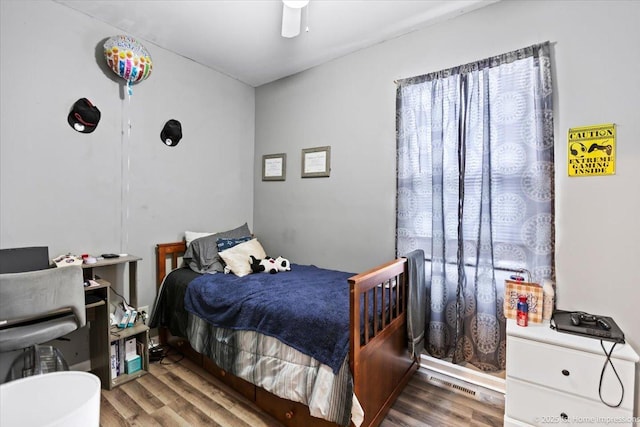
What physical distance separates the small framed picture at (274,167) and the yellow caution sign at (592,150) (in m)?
2.39

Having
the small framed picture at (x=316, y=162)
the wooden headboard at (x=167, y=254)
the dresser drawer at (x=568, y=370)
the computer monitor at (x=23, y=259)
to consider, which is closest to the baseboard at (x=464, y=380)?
the dresser drawer at (x=568, y=370)

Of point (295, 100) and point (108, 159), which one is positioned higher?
point (295, 100)

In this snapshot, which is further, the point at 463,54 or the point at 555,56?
the point at 463,54

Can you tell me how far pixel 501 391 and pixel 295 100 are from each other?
305cm

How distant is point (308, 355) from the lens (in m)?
1.57

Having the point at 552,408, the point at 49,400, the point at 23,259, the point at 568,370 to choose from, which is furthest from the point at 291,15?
the point at 552,408

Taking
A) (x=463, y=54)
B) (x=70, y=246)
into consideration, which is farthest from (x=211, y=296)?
(x=463, y=54)

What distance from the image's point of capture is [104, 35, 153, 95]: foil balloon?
2.20 m

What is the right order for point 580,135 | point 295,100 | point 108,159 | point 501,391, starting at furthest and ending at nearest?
1. point 295,100
2. point 108,159
3. point 501,391
4. point 580,135

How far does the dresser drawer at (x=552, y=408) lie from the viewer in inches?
55.4

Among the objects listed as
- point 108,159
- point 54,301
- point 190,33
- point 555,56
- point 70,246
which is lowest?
point 54,301

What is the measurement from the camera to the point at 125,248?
2.49 meters

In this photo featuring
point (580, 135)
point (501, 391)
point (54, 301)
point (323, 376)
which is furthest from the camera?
point (501, 391)

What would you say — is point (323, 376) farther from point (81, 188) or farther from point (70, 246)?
point (81, 188)
